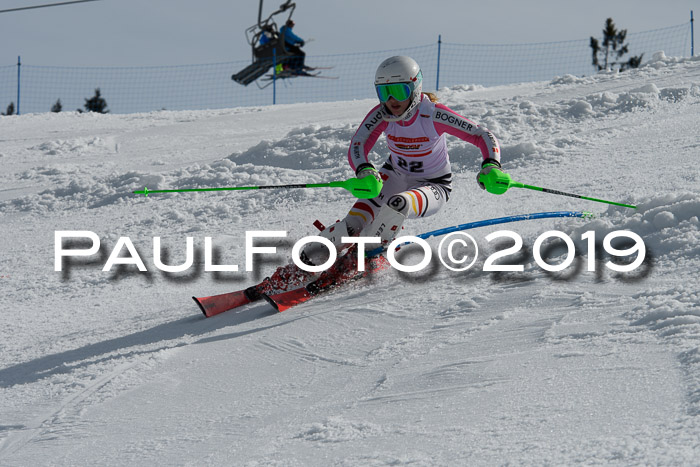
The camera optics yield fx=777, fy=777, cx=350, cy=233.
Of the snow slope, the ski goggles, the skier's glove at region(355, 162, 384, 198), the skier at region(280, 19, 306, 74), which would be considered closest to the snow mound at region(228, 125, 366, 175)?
the snow slope

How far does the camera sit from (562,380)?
2895 millimetres

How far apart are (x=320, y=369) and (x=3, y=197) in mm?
7065

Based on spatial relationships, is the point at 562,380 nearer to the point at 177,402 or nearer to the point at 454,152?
the point at 177,402

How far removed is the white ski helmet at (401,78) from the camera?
16.3 ft

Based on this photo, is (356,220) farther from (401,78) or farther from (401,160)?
(401,78)

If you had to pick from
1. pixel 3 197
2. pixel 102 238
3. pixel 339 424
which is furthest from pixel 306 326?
pixel 3 197

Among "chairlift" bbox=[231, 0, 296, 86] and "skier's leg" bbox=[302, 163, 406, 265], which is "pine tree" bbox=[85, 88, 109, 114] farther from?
"skier's leg" bbox=[302, 163, 406, 265]

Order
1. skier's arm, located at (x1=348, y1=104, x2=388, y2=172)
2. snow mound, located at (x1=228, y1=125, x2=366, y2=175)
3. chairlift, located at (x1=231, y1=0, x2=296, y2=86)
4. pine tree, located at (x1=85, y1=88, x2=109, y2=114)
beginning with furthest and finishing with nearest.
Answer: pine tree, located at (x1=85, y1=88, x2=109, y2=114), chairlift, located at (x1=231, y1=0, x2=296, y2=86), snow mound, located at (x1=228, y1=125, x2=366, y2=175), skier's arm, located at (x1=348, y1=104, x2=388, y2=172)

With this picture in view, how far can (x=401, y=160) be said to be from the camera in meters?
5.38

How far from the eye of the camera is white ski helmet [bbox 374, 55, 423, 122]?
496 cm

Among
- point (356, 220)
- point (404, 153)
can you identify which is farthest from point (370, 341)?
point (404, 153)

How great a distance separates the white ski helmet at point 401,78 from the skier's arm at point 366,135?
0.91ft

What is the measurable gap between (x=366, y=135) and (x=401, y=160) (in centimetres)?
30

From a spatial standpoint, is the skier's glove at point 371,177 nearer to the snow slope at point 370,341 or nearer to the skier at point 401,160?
the skier at point 401,160
